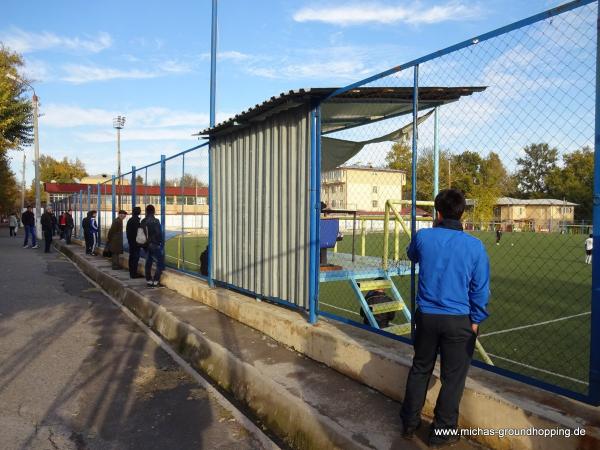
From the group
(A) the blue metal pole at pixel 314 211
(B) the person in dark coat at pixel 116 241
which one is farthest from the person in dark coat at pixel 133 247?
(A) the blue metal pole at pixel 314 211

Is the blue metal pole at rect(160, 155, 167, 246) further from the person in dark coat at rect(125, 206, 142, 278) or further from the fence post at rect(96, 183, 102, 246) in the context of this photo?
the fence post at rect(96, 183, 102, 246)

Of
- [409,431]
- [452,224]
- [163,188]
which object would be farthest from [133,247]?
[452,224]

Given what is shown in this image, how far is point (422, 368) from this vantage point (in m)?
3.27

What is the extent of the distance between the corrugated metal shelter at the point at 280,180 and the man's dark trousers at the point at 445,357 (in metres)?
2.14

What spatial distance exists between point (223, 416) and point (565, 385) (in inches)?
142

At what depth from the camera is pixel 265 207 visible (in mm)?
6262

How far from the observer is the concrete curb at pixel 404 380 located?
9.41 ft

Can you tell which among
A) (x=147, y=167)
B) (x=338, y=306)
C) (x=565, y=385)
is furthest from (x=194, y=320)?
(x=147, y=167)

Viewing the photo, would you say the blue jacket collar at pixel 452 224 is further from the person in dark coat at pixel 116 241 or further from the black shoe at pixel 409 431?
the person in dark coat at pixel 116 241

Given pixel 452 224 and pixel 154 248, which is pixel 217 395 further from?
pixel 154 248

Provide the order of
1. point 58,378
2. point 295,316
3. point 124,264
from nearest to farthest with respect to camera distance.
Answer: point 58,378
point 295,316
point 124,264

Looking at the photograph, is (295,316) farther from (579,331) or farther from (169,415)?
(579,331)

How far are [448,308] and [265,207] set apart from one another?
352 centimetres

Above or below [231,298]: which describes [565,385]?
below
